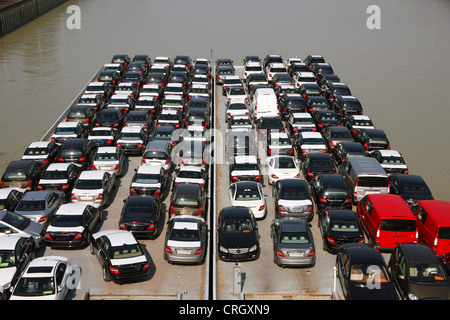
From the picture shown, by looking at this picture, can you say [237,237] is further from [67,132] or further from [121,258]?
[67,132]

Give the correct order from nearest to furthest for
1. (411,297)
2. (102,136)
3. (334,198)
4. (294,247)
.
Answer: (411,297) < (294,247) < (334,198) < (102,136)

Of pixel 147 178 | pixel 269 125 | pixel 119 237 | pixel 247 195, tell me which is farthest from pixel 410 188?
pixel 119 237

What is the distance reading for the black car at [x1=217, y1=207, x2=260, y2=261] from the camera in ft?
63.0

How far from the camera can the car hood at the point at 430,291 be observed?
53.3 ft

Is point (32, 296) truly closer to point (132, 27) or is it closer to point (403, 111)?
point (403, 111)

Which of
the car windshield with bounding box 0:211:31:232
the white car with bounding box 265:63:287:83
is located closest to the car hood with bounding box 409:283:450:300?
the car windshield with bounding box 0:211:31:232

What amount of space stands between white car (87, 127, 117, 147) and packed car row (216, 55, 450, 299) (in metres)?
5.86

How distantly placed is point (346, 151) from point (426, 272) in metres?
10.4

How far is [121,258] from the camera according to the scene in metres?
17.9

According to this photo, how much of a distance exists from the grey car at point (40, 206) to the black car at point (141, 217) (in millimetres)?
2751

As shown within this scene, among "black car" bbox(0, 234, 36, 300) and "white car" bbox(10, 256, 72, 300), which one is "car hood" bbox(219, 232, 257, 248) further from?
"black car" bbox(0, 234, 36, 300)

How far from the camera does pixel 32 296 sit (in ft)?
52.5

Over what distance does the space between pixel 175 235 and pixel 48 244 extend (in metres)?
4.26

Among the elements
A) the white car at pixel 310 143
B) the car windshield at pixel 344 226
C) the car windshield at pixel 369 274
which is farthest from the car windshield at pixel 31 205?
the white car at pixel 310 143
